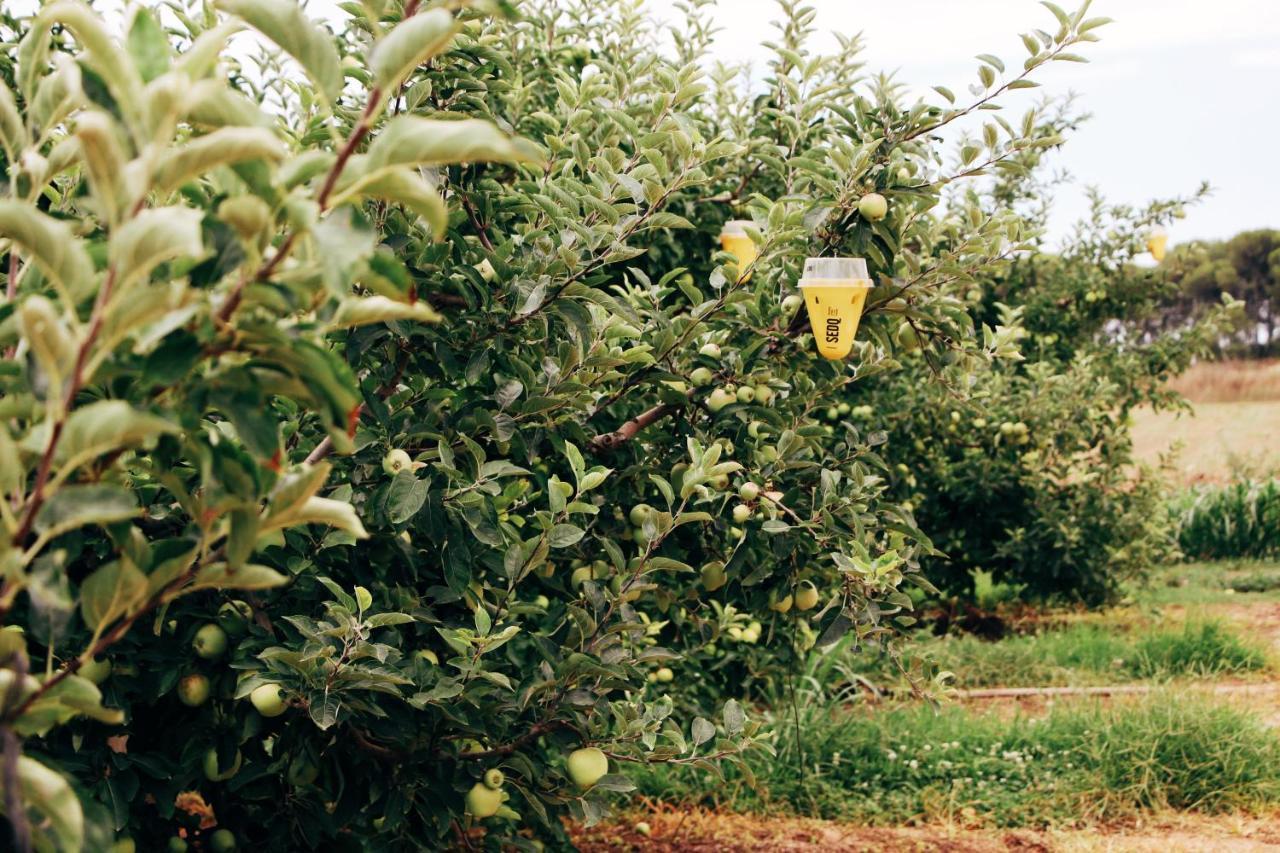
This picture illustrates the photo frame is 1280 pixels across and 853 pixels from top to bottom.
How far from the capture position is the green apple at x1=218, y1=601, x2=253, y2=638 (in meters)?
2.14

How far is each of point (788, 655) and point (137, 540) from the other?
211 cm

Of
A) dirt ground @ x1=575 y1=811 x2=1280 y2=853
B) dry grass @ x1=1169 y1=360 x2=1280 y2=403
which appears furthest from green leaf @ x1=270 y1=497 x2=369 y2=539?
dry grass @ x1=1169 y1=360 x2=1280 y2=403

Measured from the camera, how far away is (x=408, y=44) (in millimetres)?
1017

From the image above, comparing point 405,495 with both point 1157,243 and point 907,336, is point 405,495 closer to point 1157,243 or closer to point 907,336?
point 907,336

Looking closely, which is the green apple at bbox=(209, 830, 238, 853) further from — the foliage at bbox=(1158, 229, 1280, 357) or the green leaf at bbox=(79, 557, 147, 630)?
the foliage at bbox=(1158, 229, 1280, 357)

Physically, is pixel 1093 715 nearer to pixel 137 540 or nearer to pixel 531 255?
pixel 531 255

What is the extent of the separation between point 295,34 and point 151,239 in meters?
0.27

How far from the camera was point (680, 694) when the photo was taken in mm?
3840

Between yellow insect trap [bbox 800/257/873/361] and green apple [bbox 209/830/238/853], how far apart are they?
64.7 inches

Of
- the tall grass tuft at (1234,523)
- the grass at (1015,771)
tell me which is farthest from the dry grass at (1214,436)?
the grass at (1015,771)

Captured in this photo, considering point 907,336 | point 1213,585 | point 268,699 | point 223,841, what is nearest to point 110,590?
point 268,699

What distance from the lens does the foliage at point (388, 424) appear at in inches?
40.2

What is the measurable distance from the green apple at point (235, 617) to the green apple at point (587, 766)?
68cm

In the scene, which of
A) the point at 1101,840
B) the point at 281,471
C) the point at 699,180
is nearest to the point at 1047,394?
the point at 1101,840
